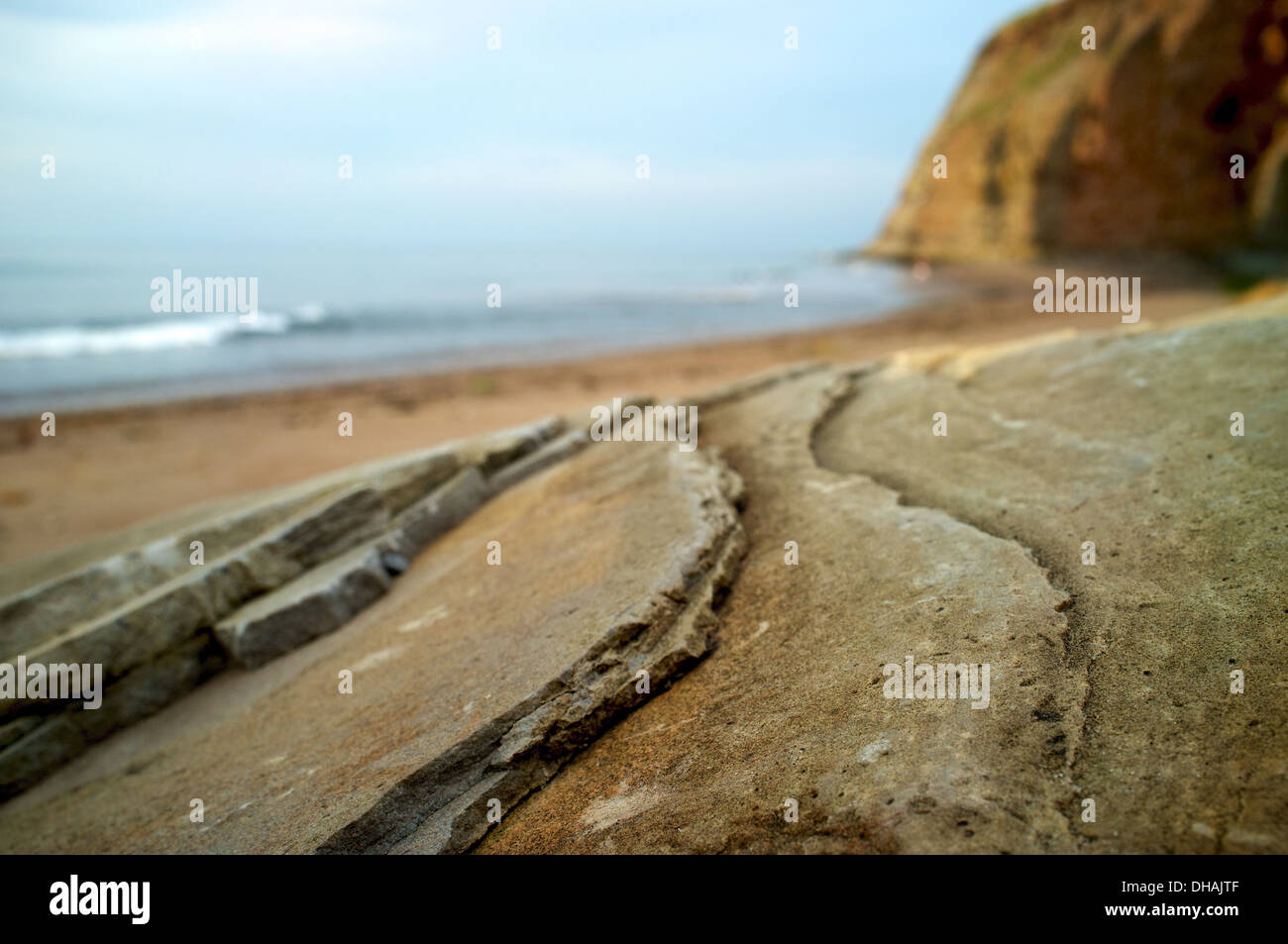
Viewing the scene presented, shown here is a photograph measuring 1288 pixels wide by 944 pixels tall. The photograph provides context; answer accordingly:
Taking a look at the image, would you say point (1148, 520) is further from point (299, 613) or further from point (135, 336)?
point (135, 336)

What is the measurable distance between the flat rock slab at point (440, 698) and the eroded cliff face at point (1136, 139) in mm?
28461

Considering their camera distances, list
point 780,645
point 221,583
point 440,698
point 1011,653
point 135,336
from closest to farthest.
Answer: point 1011,653, point 780,645, point 440,698, point 221,583, point 135,336

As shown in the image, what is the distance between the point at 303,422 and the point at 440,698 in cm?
921

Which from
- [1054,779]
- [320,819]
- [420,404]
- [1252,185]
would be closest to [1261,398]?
[1054,779]

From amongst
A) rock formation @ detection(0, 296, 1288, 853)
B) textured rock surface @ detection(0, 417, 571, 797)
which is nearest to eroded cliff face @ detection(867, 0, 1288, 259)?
rock formation @ detection(0, 296, 1288, 853)

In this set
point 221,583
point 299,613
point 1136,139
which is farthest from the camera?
point 1136,139

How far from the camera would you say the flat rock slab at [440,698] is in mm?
2344

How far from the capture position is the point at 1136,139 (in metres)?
30.9

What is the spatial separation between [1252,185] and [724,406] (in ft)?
105

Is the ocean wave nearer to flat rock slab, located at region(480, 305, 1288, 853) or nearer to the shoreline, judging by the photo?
the shoreline

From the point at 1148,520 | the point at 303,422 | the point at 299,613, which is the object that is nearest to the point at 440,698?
the point at 299,613

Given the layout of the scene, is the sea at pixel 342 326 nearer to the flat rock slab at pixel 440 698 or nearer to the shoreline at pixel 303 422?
the shoreline at pixel 303 422
